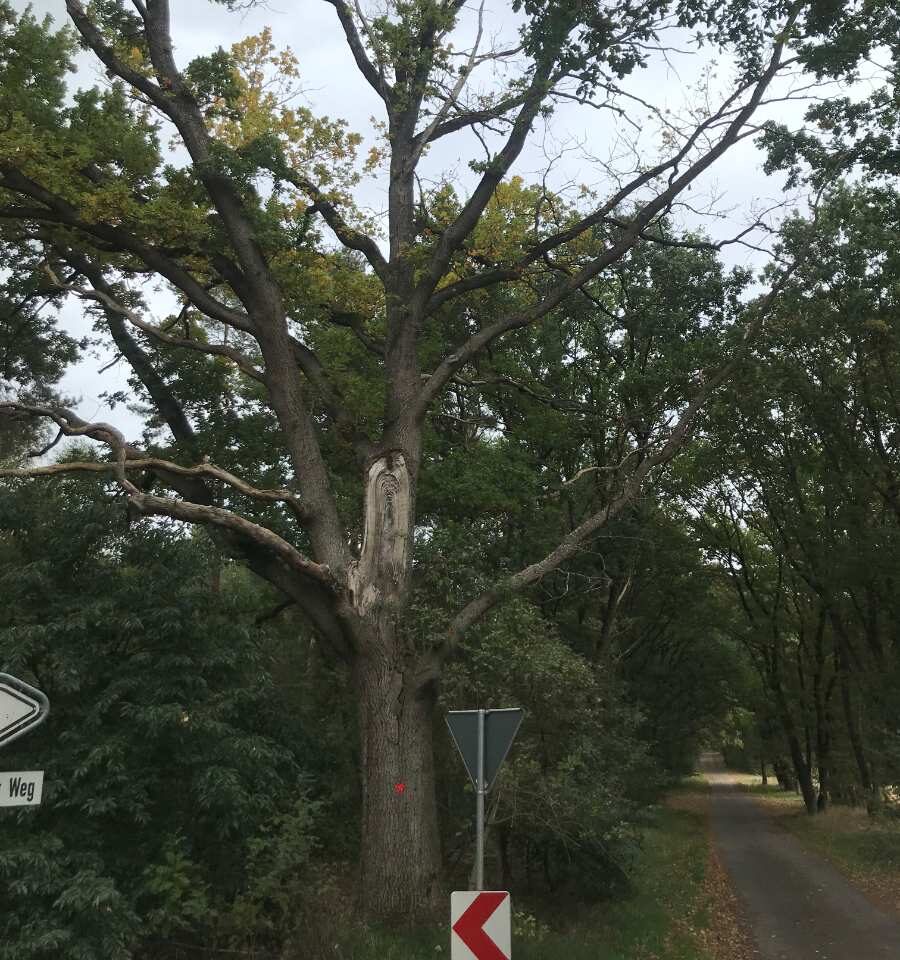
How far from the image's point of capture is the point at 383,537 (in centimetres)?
1149

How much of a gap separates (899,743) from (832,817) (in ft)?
57.0

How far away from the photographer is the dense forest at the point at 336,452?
30.6 feet

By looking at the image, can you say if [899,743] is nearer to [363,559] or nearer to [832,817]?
[363,559]

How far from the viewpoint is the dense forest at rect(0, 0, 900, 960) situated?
30.6 feet

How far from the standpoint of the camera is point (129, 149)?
12.2 meters

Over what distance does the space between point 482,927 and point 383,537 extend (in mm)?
5577

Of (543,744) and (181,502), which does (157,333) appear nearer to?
(181,502)

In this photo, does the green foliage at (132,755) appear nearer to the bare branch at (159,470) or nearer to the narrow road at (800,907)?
the bare branch at (159,470)

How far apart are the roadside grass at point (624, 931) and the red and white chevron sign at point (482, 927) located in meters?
2.50

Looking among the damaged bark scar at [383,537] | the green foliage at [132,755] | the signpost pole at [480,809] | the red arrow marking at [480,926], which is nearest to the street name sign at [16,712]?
the signpost pole at [480,809]

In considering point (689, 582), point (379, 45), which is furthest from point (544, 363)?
point (689, 582)

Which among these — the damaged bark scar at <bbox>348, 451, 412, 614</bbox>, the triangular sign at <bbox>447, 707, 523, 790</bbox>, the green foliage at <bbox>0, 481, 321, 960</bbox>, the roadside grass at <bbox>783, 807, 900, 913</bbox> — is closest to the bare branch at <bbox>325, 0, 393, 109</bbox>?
the damaged bark scar at <bbox>348, 451, 412, 614</bbox>

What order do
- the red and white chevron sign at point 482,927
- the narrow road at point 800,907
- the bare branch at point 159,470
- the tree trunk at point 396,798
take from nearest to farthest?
the red and white chevron sign at point 482,927
the tree trunk at point 396,798
the bare branch at point 159,470
the narrow road at point 800,907

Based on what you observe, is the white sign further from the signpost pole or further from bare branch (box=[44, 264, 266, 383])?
bare branch (box=[44, 264, 266, 383])
